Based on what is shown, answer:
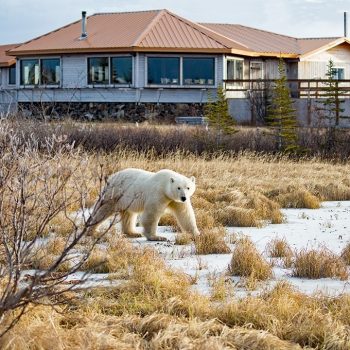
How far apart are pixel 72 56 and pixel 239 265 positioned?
2677 cm

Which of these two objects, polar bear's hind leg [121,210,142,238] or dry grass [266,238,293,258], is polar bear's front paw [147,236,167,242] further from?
dry grass [266,238,293,258]

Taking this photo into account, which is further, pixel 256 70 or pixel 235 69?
pixel 256 70

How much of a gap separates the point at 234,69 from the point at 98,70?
5.81m

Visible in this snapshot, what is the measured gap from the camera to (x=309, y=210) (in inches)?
488

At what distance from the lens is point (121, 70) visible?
32250 millimetres

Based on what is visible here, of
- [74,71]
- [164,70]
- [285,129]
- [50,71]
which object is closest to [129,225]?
[285,129]

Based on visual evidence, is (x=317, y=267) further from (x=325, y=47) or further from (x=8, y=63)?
(x=8, y=63)

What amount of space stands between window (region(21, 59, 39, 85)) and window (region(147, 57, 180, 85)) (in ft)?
18.2

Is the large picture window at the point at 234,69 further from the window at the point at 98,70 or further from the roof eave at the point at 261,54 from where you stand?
the window at the point at 98,70

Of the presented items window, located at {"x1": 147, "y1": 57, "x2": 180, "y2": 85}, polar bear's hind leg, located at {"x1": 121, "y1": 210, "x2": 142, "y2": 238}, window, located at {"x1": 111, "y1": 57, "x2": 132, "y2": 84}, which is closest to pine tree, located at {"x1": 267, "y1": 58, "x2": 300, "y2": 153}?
window, located at {"x1": 147, "y1": 57, "x2": 180, "y2": 85}

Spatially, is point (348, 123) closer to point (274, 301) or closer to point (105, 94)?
point (105, 94)

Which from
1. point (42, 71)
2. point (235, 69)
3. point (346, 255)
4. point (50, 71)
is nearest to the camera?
point (346, 255)

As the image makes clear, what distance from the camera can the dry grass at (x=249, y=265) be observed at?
7203mm

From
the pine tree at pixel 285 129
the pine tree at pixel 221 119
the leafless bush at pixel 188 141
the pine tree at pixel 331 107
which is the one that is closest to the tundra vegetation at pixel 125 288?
the leafless bush at pixel 188 141
